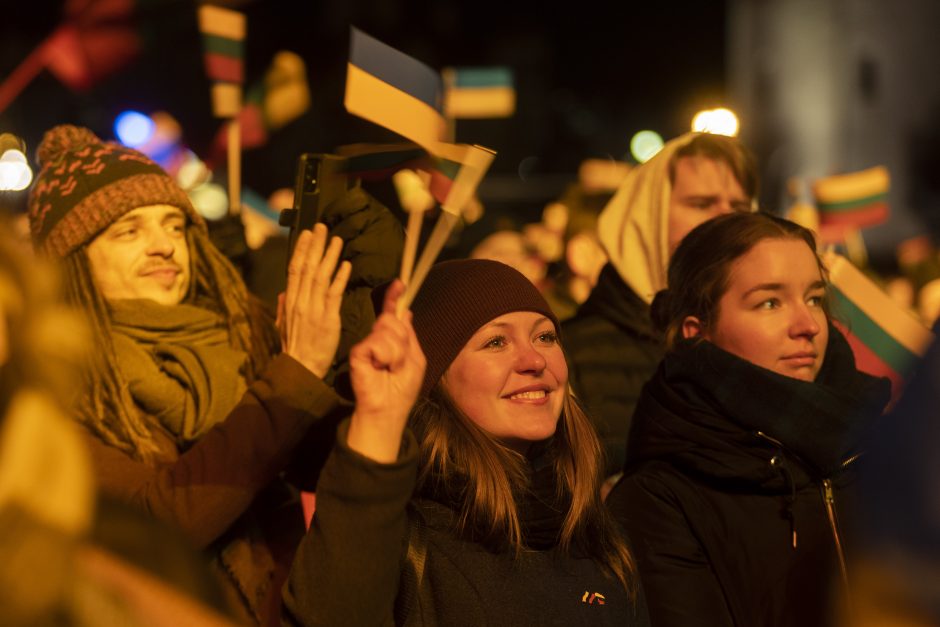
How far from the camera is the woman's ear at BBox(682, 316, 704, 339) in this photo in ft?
10.8

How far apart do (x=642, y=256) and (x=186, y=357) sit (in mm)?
1798

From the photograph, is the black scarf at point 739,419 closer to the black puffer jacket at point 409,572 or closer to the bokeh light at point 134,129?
the black puffer jacket at point 409,572

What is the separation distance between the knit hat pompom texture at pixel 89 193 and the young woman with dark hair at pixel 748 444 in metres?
1.40

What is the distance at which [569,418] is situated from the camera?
280 centimetres

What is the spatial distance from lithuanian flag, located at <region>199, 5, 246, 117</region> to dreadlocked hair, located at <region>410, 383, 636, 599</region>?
6.78 feet

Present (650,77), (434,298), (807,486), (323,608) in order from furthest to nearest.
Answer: (650,77)
(807,486)
(434,298)
(323,608)

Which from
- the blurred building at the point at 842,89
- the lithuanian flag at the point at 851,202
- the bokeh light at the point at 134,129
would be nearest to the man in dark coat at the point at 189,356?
the lithuanian flag at the point at 851,202

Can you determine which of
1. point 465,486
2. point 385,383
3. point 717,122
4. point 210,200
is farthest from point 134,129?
point 385,383

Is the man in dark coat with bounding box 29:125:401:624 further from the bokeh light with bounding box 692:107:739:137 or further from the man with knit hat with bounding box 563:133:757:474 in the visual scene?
the bokeh light with bounding box 692:107:739:137

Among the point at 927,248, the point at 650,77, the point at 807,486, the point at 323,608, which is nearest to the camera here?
the point at 323,608

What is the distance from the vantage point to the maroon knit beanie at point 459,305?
2.73m

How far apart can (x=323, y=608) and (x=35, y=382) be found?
44.1 inches

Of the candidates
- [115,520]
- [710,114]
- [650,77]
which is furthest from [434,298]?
[650,77]

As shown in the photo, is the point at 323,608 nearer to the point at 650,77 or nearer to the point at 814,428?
the point at 814,428
